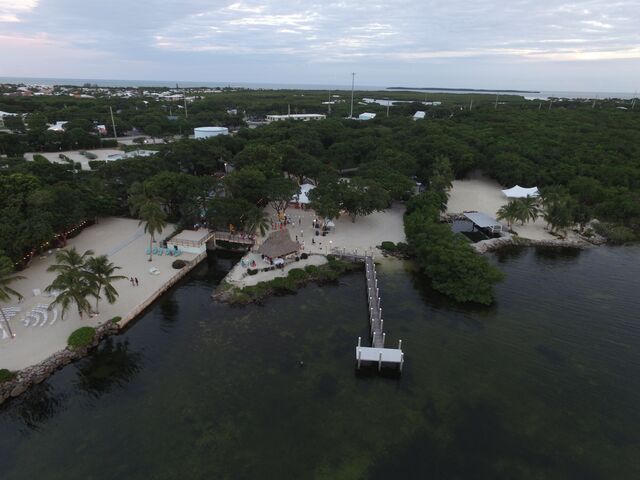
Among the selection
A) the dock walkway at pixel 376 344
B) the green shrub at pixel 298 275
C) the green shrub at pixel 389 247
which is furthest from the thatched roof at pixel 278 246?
the green shrub at pixel 389 247

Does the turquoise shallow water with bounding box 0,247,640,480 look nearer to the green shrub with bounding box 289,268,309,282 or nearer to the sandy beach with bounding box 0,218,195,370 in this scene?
the green shrub with bounding box 289,268,309,282

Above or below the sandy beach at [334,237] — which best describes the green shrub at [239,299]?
below

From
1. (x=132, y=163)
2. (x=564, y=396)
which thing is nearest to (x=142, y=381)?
(x=564, y=396)

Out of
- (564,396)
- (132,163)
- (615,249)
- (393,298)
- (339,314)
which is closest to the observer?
(564,396)

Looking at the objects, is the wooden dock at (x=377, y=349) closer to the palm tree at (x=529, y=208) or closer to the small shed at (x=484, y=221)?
the small shed at (x=484, y=221)

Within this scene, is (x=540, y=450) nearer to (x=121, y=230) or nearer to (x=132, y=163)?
(x=121, y=230)

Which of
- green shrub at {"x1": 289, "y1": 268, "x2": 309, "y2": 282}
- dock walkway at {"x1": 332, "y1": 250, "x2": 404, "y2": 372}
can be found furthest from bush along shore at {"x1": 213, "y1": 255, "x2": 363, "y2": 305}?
dock walkway at {"x1": 332, "y1": 250, "x2": 404, "y2": 372}
